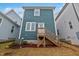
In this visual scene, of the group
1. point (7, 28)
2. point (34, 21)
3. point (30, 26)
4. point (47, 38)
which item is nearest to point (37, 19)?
point (34, 21)

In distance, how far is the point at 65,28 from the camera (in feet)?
13.5

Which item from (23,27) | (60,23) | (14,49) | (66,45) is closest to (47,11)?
(60,23)

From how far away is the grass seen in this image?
3.69 metres

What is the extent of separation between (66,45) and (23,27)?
131 cm

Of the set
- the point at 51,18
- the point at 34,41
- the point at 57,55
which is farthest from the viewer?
the point at 51,18

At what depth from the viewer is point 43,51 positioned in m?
3.75

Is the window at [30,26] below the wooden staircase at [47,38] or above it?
above

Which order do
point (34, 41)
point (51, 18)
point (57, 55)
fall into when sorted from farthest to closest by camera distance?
1. point (51, 18)
2. point (34, 41)
3. point (57, 55)

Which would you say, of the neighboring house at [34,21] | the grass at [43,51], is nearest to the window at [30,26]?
the neighboring house at [34,21]

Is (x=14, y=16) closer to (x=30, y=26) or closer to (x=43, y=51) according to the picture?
(x=30, y=26)

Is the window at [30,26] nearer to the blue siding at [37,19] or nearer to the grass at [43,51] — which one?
the blue siding at [37,19]

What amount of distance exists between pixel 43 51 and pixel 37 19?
1.01 m

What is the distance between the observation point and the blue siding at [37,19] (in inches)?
160

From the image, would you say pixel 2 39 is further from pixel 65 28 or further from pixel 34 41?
pixel 65 28
